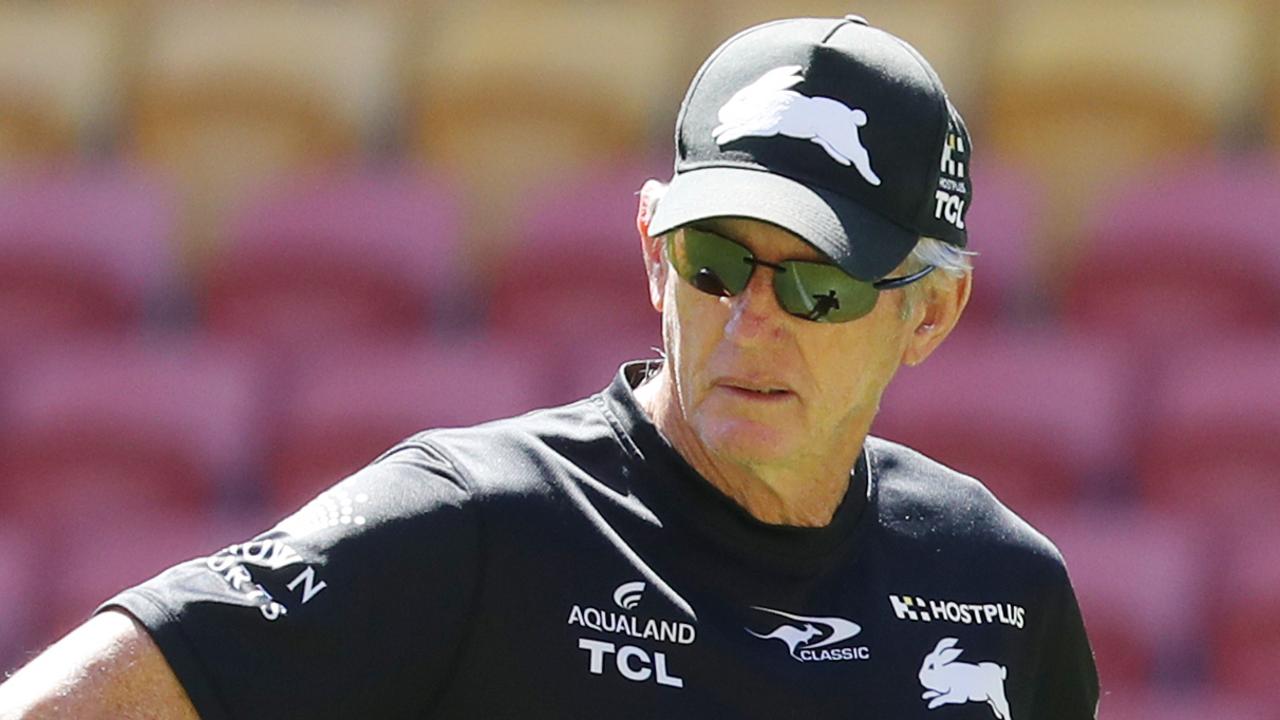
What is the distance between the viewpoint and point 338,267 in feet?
15.6

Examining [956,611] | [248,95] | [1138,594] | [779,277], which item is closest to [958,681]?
[956,611]

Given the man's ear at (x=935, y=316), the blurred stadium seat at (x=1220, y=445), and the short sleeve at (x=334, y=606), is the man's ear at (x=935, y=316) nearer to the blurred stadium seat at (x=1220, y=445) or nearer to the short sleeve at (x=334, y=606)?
the short sleeve at (x=334, y=606)

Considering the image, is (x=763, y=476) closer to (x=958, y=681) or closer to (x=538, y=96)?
(x=958, y=681)

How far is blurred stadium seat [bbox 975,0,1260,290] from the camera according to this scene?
16.4 feet

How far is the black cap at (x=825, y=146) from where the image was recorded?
1753 mm

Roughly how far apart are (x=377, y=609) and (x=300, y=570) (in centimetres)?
6

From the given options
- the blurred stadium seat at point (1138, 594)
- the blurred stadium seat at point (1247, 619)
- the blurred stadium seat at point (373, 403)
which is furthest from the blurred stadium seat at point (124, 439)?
the blurred stadium seat at point (1247, 619)

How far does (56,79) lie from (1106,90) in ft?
8.51

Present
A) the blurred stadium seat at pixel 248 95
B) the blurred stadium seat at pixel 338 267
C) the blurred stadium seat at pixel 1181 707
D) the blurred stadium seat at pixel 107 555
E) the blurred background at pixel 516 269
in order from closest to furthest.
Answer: the blurred stadium seat at pixel 1181 707
the blurred stadium seat at pixel 107 555
the blurred background at pixel 516 269
the blurred stadium seat at pixel 338 267
the blurred stadium seat at pixel 248 95

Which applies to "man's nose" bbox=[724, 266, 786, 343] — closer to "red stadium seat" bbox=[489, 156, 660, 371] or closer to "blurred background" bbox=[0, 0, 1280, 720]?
"blurred background" bbox=[0, 0, 1280, 720]

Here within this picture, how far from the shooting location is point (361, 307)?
15.7 feet

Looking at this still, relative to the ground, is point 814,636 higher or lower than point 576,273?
higher

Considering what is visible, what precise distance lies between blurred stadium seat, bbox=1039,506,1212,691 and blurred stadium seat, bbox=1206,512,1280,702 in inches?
1.8

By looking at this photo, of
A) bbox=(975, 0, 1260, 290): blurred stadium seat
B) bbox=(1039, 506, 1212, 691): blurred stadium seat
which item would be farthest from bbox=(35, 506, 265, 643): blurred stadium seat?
Result: bbox=(975, 0, 1260, 290): blurred stadium seat
